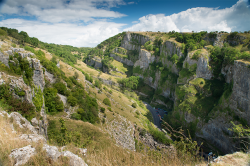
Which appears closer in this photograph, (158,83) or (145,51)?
(158,83)

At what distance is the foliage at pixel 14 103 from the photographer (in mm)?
9533

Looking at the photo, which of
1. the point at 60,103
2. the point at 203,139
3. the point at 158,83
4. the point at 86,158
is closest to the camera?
the point at 86,158

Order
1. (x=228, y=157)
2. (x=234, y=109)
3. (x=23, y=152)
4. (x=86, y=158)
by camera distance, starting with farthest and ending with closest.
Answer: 1. (x=234, y=109)
2. (x=228, y=157)
3. (x=86, y=158)
4. (x=23, y=152)

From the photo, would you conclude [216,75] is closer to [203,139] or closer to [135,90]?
[203,139]

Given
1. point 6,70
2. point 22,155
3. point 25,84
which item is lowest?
point 22,155

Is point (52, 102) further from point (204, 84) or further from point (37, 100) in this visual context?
point (204, 84)

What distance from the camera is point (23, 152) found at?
4742 mm

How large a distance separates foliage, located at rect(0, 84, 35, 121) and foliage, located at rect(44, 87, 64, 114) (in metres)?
7.17

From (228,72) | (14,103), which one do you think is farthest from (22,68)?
(228,72)

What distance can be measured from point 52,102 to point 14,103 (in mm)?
8487

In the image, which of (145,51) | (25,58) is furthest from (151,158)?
(145,51)

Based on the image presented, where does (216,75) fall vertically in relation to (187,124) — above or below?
above

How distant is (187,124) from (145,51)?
54.8m

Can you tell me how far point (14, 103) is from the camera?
9.84m
